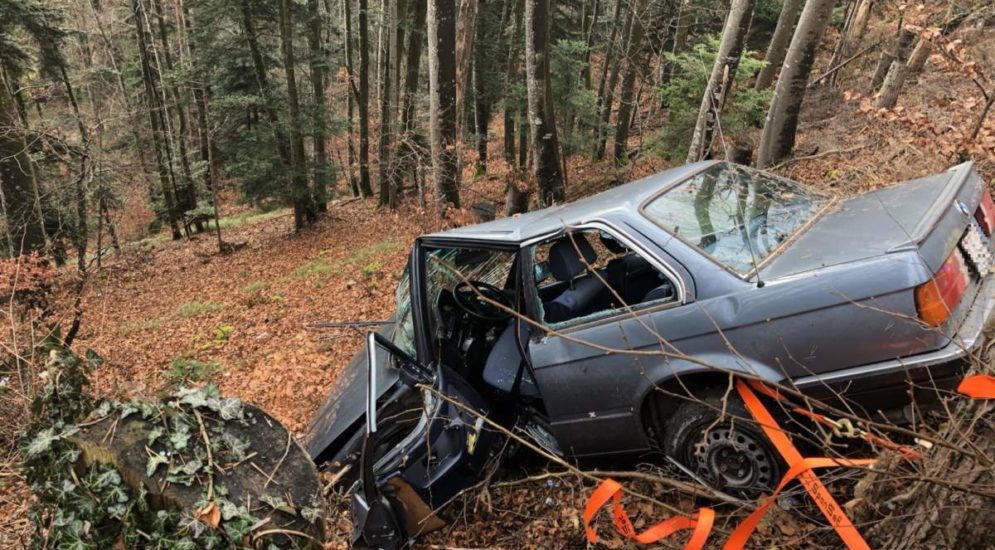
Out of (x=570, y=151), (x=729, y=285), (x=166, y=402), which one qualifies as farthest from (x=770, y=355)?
(x=570, y=151)

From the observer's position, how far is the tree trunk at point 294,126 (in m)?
16.8

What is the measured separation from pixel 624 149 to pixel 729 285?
14571 mm

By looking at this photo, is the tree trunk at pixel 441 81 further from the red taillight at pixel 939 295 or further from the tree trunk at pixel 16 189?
the red taillight at pixel 939 295

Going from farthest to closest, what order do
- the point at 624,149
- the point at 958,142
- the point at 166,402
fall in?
the point at 624,149
the point at 958,142
the point at 166,402

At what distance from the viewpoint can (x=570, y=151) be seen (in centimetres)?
1695

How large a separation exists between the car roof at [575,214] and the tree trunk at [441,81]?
6730 millimetres

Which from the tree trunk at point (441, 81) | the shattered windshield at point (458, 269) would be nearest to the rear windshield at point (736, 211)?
the shattered windshield at point (458, 269)

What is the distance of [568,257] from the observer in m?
3.93

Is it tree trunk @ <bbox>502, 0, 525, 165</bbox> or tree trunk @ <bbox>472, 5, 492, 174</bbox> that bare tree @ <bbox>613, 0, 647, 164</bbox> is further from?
tree trunk @ <bbox>472, 5, 492, 174</bbox>

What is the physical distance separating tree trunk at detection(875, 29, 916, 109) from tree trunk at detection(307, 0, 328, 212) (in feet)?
47.2

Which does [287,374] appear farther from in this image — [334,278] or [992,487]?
[992,487]

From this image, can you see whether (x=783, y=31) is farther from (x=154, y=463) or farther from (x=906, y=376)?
(x=154, y=463)

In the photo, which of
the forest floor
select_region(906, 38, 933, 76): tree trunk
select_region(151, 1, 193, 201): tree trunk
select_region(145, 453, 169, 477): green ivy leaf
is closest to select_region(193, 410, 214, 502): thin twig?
select_region(145, 453, 169, 477): green ivy leaf

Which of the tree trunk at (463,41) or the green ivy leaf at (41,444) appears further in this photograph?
the tree trunk at (463,41)
